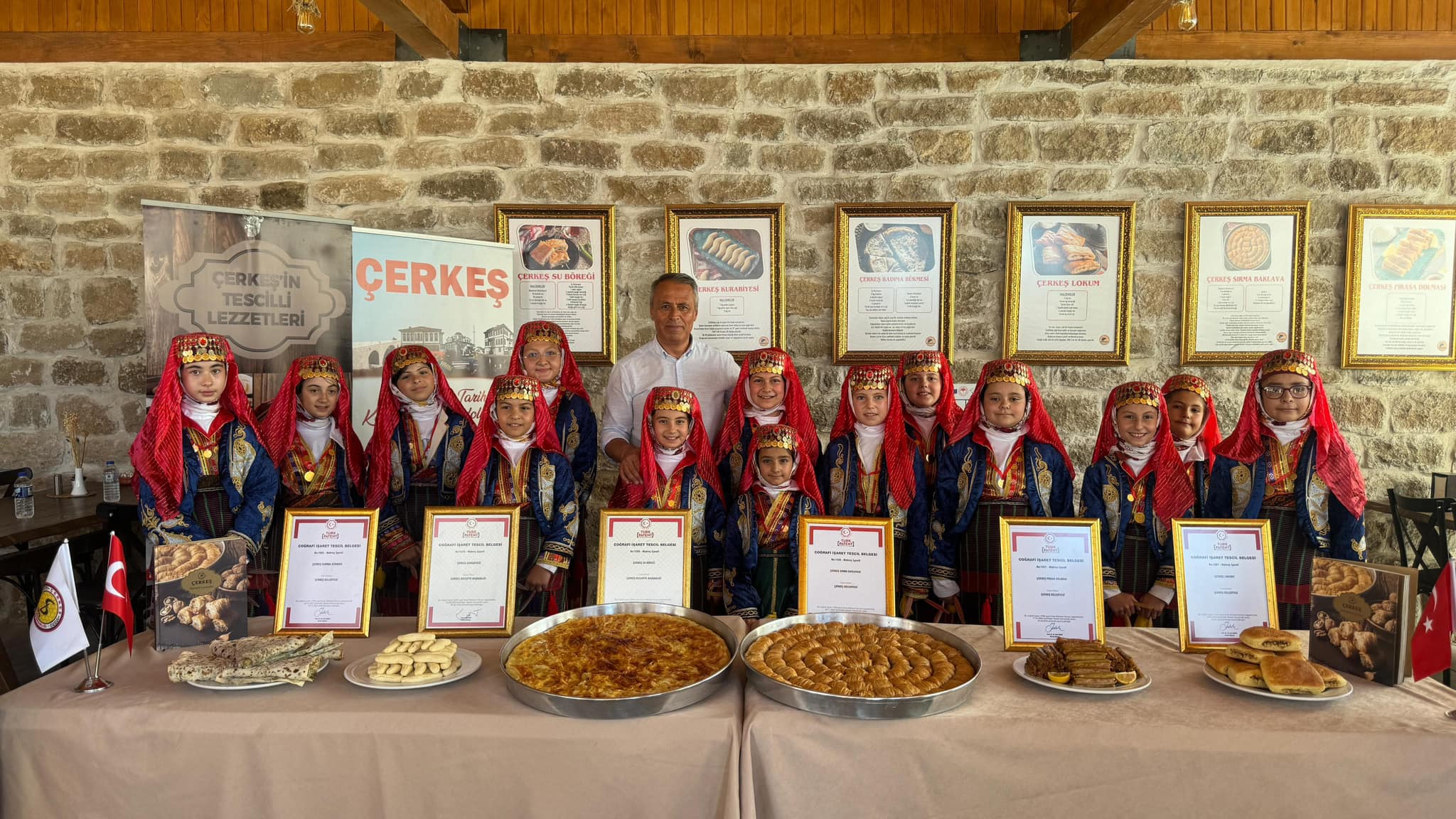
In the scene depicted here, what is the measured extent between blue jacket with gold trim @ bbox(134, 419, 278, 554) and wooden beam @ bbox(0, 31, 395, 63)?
255cm

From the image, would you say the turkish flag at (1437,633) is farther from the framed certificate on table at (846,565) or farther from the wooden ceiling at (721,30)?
the wooden ceiling at (721,30)

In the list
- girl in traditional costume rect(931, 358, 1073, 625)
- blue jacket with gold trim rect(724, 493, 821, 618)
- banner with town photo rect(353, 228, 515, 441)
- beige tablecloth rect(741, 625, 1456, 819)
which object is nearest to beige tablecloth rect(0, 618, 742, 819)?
beige tablecloth rect(741, 625, 1456, 819)

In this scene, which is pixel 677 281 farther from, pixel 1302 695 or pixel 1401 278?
pixel 1401 278

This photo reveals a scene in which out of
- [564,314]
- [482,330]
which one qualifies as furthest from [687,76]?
[482,330]

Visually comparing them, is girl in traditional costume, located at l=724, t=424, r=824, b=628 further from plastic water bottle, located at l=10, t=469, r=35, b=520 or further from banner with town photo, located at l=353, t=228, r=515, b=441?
plastic water bottle, located at l=10, t=469, r=35, b=520

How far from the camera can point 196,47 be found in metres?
4.47

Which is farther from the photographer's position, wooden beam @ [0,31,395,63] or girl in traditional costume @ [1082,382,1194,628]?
wooden beam @ [0,31,395,63]

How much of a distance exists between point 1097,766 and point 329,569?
72.3 inches

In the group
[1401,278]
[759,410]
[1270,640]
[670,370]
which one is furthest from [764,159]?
[1401,278]

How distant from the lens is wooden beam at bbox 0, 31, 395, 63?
14.6ft

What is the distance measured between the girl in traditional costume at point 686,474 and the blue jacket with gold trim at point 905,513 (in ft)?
1.35

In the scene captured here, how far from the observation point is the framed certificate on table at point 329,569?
206 centimetres

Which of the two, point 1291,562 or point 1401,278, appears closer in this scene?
point 1291,562

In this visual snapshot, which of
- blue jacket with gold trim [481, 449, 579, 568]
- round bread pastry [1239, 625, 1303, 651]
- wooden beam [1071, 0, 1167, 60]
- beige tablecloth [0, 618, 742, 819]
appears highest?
wooden beam [1071, 0, 1167, 60]
